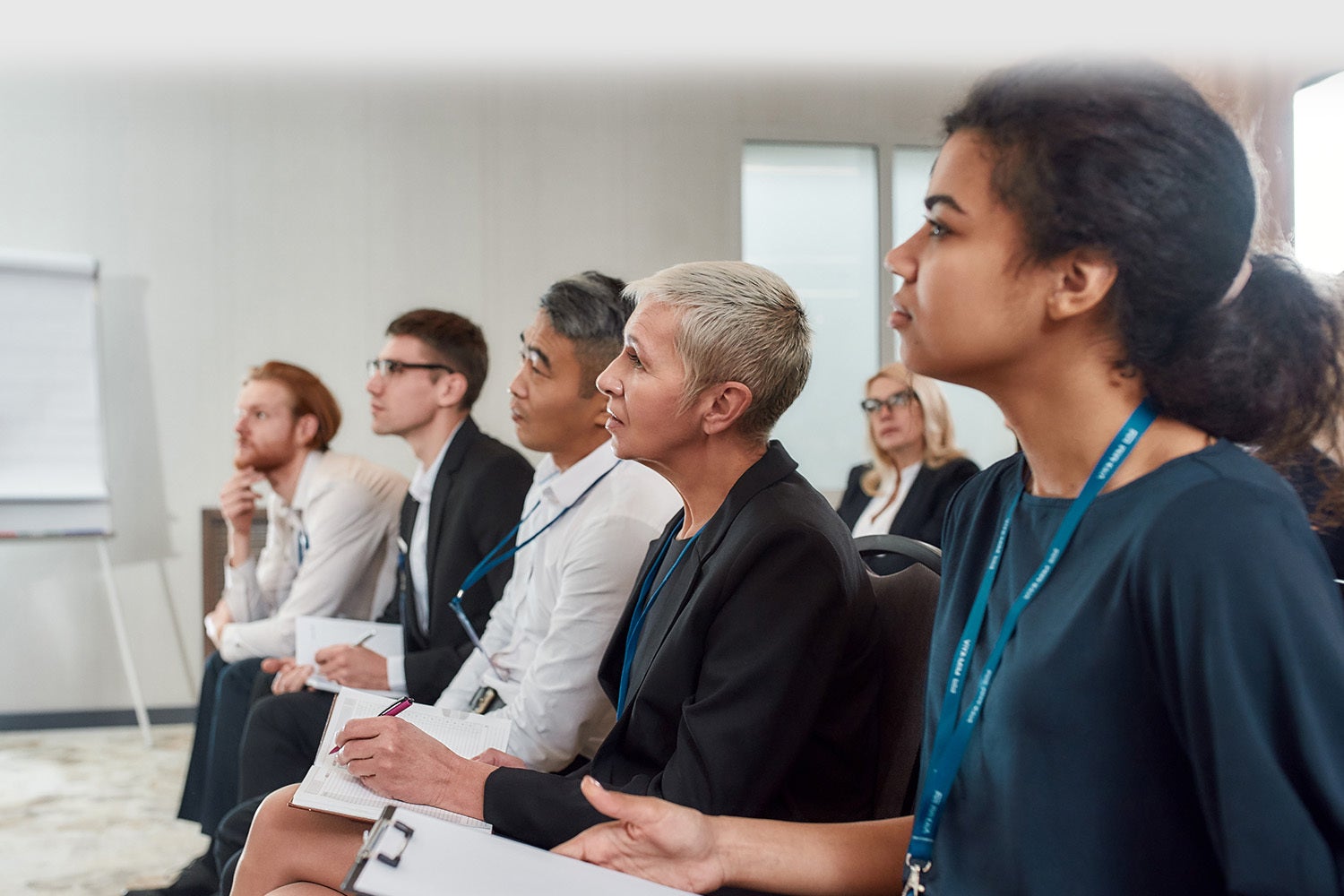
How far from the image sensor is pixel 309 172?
5.13m

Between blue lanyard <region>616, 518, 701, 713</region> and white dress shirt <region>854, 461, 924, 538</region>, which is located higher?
blue lanyard <region>616, 518, 701, 713</region>

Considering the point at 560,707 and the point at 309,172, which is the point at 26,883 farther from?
→ the point at 309,172

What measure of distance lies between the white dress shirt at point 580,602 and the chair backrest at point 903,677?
0.52 meters

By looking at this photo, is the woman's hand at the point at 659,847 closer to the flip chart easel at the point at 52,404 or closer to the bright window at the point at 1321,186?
the bright window at the point at 1321,186

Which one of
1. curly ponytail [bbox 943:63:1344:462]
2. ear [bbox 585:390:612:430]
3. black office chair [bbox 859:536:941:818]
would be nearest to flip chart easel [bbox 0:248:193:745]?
ear [bbox 585:390:612:430]

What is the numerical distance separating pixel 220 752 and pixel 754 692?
2026mm

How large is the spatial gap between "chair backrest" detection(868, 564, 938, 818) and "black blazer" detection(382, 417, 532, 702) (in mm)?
1257

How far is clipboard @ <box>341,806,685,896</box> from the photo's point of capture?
0.85 m

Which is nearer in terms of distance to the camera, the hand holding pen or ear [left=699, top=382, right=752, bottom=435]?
ear [left=699, top=382, right=752, bottom=435]

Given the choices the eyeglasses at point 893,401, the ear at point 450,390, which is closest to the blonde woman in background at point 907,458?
the eyeglasses at point 893,401

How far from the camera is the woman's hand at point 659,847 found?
98 centimetres

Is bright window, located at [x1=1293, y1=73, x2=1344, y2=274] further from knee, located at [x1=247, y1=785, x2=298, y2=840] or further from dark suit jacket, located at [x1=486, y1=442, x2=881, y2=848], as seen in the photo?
knee, located at [x1=247, y1=785, x2=298, y2=840]

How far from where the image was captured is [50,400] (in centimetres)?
467

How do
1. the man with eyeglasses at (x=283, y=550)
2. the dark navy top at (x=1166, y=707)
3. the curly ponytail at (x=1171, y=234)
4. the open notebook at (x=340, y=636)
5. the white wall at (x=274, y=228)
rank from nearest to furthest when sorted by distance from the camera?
1. the dark navy top at (x=1166, y=707)
2. the curly ponytail at (x=1171, y=234)
3. the open notebook at (x=340, y=636)
4. the man with eyeglasses at (x=283, y=550)
5. the white wall at (x=274, y=228)
